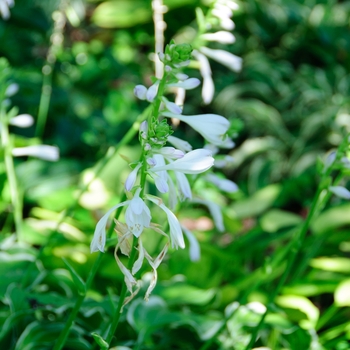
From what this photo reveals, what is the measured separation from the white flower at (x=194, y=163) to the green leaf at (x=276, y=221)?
1.29m

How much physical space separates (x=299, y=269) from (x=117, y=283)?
2.10ft

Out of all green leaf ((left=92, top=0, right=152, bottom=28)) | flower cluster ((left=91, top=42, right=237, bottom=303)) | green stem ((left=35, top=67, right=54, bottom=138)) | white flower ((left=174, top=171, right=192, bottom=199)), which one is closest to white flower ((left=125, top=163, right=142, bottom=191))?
flower cluster ((left=91, top=42, right=237, bottom=303))

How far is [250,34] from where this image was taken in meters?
4.09

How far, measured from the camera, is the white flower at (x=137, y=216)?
72cm

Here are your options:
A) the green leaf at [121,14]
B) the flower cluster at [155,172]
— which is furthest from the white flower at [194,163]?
the green leaf at [121,14]

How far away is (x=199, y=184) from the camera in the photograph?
83.7 inches

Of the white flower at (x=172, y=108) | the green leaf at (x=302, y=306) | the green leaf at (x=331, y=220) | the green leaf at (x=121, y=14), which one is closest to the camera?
the white flower at (x=172, y=108)

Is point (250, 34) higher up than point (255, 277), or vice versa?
point (255, 277)

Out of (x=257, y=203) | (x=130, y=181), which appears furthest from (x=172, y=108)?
(x=257, y=203)

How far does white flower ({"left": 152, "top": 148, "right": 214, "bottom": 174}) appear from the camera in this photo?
29.4 inches

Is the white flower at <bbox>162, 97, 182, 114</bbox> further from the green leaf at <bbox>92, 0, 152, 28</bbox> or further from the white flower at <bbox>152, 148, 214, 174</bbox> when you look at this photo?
the green leaf at <bbox>92, 0, 152, 28</bbox>

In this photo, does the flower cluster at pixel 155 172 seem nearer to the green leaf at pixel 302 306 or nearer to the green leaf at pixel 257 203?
the green leaf at pixel 302 306

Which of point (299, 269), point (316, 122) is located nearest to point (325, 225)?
point (299, 269)

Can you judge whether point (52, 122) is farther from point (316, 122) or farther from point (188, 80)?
point (188, 80)
